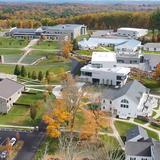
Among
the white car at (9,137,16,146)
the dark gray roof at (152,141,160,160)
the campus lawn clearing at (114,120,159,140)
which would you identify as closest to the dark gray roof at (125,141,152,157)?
the dark gray roof at (152,141,160,160)

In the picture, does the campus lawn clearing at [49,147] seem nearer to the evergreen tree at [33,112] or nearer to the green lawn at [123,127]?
the evergreen tree at [33,112]

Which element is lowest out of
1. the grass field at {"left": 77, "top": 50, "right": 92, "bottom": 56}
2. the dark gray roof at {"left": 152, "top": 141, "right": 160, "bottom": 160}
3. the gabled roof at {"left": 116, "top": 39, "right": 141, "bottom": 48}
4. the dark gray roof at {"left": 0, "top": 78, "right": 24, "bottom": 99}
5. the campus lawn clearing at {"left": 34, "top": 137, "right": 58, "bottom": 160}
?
the grass field at {"left": 77, "top": 50, "right": 92, "bottom": 56}

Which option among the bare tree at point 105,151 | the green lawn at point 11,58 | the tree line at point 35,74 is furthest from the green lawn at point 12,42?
the bare tree at point 105,151

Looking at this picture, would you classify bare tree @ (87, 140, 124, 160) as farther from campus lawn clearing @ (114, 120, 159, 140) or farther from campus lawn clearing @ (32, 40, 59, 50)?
campus lawn clearing @ (32, 40, 59, 50)

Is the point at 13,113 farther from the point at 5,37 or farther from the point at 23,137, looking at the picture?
the point at 5,37

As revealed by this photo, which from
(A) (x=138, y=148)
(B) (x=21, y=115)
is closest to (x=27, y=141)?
(B) (x=21, y=115)

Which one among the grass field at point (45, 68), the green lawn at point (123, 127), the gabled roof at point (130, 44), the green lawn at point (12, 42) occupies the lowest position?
the green lawn at point (12, 42)
